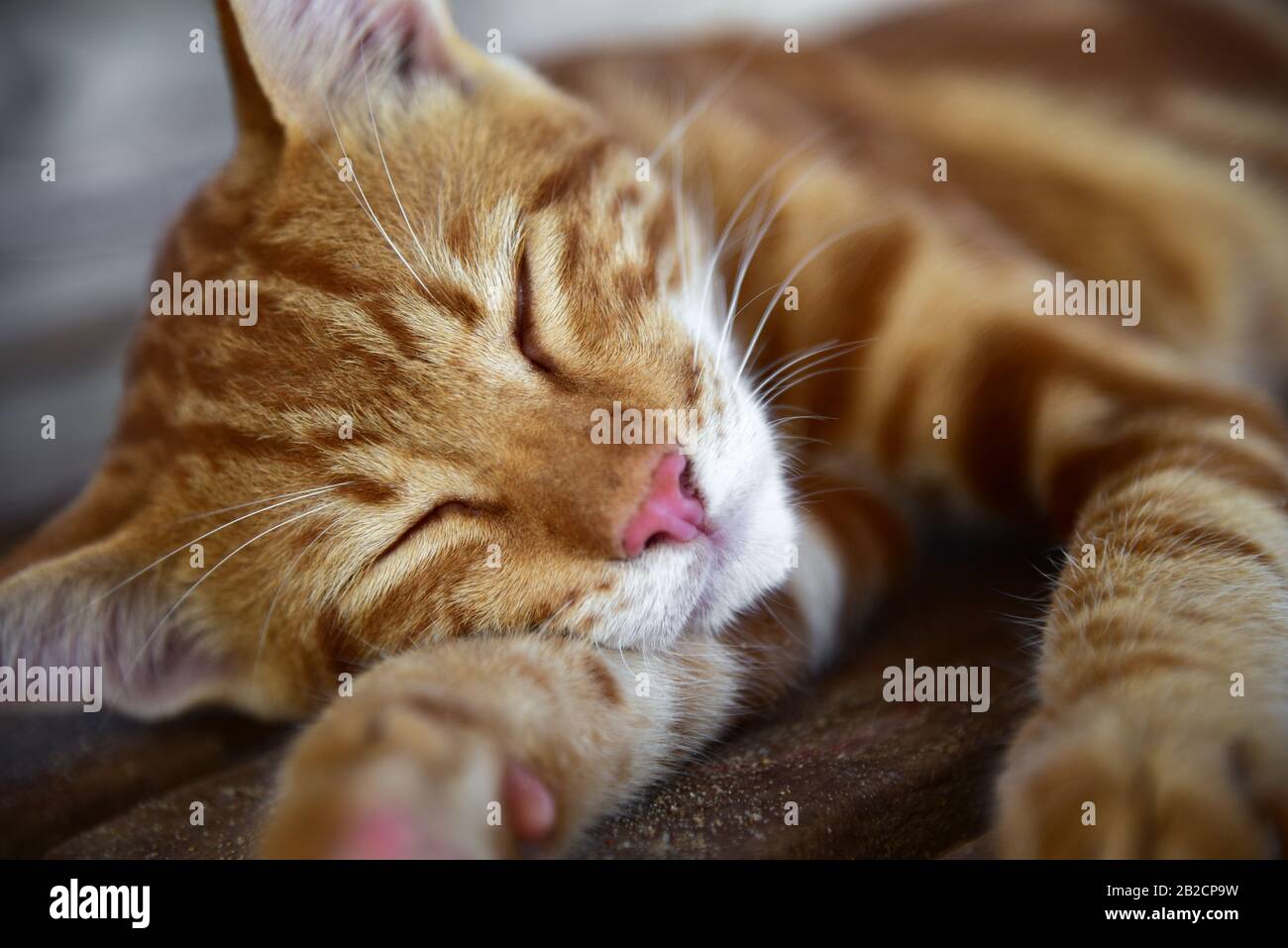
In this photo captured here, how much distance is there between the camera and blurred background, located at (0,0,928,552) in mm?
2020

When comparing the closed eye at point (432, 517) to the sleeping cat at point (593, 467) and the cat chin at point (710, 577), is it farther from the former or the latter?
the cat chin at point (710, 577)

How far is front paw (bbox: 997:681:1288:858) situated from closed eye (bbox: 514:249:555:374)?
0.62m

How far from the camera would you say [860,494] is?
4.99ft

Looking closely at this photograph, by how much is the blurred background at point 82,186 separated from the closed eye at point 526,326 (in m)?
0.87

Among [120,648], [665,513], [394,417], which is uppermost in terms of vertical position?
[394,417]

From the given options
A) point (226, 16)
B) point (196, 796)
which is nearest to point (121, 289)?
point (226, 16)

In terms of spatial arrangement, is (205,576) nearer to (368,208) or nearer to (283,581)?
(283,581)

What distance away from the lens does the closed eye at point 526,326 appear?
1.15 meters

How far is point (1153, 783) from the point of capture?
0.79 m

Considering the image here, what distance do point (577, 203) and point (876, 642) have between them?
67 centimetres

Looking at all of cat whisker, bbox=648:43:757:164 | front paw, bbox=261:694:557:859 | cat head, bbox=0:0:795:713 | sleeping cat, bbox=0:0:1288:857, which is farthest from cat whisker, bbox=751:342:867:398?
front paw, bbox=261:694:557:859

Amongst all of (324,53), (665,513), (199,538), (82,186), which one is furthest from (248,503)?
(82,186)

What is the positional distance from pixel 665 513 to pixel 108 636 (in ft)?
2.35

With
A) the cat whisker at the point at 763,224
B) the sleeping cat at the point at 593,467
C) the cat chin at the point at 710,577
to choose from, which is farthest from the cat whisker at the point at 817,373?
the cat chin at the point at 710,577
